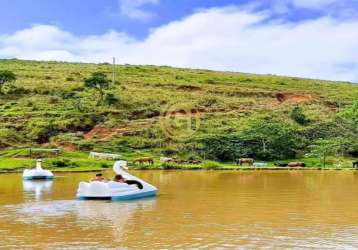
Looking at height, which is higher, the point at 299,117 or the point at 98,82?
the point at 98,82

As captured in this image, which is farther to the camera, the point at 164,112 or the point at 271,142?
the point at 164,112

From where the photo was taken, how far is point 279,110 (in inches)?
3130

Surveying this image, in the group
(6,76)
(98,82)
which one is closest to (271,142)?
(98,82)

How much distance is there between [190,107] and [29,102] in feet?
66.7

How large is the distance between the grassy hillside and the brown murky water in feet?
109

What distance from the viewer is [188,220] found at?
57.1 feet

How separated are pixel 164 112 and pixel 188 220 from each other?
5632cm

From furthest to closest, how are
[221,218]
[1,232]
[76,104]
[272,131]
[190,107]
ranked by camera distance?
[190,107] < [76,104] < [272,131] < [221,218] < [1,232]

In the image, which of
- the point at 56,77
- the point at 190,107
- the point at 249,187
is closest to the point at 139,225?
the point at 249,187

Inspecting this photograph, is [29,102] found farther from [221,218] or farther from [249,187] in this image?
[221,218]

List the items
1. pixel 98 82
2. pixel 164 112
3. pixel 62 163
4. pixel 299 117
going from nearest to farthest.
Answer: pixel 62 163, pixel 164 112, pixel 98 82, pixel 299 117

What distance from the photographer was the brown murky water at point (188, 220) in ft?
45.5

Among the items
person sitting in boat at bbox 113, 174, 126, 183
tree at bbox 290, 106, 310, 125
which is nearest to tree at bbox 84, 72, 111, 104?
tree at bbox 290, 106, 310, 125

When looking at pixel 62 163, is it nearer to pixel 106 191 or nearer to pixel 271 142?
pixel 271 142
